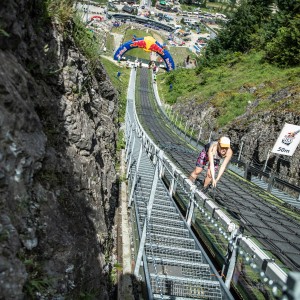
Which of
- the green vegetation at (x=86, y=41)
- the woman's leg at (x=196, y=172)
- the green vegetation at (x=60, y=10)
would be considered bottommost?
the woman's leg at (x=196, y=172)

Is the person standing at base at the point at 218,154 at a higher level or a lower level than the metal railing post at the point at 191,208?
higher

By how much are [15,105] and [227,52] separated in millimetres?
49369

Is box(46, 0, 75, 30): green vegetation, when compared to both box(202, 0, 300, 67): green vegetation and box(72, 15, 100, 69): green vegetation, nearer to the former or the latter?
box(72, 15, 100, 69): green vegetation

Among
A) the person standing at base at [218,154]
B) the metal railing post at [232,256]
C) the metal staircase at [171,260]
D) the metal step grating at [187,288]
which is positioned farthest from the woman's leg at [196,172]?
the metal step grating at [187,288]

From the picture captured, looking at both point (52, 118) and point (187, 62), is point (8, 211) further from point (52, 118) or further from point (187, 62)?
point (187, 62)

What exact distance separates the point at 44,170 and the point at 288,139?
34.7ft

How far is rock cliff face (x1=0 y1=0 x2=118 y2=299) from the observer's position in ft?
10.2

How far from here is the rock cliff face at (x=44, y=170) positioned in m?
3.10

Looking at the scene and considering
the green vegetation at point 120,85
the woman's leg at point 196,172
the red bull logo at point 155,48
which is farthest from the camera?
the red bull logo at point 155,48

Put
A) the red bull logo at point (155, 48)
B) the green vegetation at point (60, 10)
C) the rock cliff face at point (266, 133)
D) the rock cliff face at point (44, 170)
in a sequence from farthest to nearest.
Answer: the red bull logo at point (155, 48), the rock cliff face at point (266, 133), the green vegetation at point (60, 10), the rock cliff face at point (44, 170)

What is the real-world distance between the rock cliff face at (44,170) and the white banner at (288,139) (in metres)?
8.47

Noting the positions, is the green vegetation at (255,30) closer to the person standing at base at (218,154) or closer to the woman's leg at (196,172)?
the woman's leg at (196,172)

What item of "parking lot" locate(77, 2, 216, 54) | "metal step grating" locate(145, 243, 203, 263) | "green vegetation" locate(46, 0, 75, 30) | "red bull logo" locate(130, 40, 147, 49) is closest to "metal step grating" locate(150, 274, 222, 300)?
"metal step grating" locate(145, 243, 203, 263)

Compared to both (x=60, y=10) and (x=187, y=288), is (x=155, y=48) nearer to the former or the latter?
(x=60, y=10)
